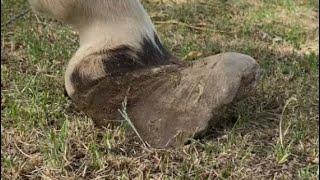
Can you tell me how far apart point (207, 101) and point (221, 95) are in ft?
0.12

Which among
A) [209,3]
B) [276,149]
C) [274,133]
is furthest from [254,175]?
[209,3]

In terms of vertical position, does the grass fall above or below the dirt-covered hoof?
below

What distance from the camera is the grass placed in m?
1.57

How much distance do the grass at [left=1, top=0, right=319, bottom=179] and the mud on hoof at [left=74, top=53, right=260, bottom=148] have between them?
47mm

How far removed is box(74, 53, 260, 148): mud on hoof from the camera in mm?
1636

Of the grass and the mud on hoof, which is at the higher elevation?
the mud on hoof

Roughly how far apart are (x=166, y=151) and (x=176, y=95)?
144 mm

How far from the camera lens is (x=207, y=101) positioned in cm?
164

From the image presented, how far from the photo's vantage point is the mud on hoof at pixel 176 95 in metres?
1.64

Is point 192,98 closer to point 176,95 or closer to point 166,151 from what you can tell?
point 176,95

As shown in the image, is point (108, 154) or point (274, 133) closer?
point (108, 154)

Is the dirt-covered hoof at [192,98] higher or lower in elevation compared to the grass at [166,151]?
higher

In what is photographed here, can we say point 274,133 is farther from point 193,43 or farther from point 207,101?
point 193,43

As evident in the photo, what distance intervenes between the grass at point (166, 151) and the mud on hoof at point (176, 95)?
5 centimetres
